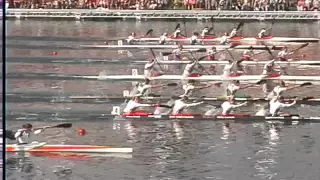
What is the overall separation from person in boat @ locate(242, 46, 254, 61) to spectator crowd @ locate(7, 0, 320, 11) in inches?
626

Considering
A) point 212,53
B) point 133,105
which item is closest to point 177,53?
point 212,53

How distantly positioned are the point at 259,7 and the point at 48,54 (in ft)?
59.9

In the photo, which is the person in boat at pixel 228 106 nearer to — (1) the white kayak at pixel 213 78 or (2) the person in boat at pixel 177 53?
(1) the white kayak at pixel 213 78

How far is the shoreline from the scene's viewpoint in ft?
141

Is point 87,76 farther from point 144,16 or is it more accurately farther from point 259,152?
point 144,16

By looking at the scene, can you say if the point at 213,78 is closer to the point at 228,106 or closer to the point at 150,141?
the point at 228,106

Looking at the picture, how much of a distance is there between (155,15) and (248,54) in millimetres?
15606

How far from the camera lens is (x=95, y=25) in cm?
4178

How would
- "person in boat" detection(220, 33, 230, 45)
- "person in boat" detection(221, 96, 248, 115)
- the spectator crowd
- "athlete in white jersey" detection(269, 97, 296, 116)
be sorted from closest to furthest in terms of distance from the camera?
"athlete in white jersey" detection(269, 97, 296, 116) → "person in boat" detection(221, 96, 248, 115) → "person in boat" detection(220, 33, 230, 45) → the spectator crowd

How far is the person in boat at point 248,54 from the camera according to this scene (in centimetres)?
2744

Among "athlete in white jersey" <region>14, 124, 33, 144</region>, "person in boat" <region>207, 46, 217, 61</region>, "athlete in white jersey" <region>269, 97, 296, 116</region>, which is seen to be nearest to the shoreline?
"person in boat" <region>207, 46, 217, 61</region>

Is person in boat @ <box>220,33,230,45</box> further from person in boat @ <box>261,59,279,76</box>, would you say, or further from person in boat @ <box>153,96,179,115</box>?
person in boat @ <box>153,96,179,115</box>

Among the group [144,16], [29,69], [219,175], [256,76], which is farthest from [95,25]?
[219,175]

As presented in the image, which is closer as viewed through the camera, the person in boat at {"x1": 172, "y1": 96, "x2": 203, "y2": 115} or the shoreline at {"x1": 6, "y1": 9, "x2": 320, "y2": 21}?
the person in boat at {"x1": 172, "y1": 96, "x2": 203, "y2": 115}
